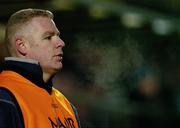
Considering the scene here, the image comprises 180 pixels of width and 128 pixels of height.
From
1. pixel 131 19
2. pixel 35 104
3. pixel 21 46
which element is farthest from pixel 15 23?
pixel 131 19

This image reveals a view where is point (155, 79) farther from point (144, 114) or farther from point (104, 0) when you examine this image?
point (104, 0)

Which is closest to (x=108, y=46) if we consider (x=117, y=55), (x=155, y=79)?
A: (x=117, y=55)

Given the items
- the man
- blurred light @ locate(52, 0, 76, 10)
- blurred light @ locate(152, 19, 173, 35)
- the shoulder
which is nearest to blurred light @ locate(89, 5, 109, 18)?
blurred light @ locate(52, 0, 76, 10)

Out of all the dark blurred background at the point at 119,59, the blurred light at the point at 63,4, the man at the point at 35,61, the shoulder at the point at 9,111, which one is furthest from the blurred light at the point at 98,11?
the shoulder at the point at 9,111

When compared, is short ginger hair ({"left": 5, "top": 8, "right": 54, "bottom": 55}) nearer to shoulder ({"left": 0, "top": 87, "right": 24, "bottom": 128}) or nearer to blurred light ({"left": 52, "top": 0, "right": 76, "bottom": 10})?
shoulder ({"left": 0, "top": 87, "right": 24, "bottom": 128})

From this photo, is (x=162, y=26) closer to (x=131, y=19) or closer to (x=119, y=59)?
(x=131, y=19)

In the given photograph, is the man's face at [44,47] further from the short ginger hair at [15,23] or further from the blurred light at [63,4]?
the blurred light at [63,4]

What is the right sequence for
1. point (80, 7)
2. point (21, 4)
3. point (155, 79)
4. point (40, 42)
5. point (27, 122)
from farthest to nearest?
1. point (155, 79)
2. point (80, 7)
3. point (21, 4)
4. point (40, 42)
5. point (27, 122)

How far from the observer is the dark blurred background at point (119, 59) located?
532 cm

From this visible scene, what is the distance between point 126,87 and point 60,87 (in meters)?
0.73

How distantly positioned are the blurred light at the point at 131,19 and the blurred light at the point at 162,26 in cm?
18

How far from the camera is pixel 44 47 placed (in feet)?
8.25

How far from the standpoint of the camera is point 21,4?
471cm

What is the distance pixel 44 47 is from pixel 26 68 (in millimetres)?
108
